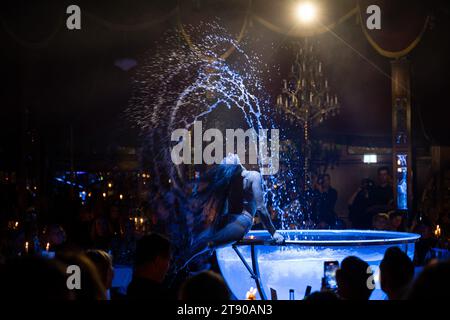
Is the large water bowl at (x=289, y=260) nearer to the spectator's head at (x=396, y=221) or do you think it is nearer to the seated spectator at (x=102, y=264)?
the seated spectator at (x=102, y=264)

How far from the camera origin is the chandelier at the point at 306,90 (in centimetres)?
904

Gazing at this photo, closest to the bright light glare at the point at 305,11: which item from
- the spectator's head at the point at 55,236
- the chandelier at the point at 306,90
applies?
the chandelier at the point at 306,90

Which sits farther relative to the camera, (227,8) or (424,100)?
(424,100)

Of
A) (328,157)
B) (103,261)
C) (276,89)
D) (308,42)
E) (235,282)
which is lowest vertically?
(235,282)

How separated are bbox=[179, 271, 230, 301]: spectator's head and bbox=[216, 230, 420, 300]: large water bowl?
7.13ft

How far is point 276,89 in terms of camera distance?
31.2 ft

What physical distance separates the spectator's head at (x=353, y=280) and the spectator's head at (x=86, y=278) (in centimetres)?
119

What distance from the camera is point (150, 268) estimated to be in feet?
10.1

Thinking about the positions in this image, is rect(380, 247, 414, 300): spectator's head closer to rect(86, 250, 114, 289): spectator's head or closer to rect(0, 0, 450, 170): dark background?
rect(86, 250, 114, 289): spectator's head

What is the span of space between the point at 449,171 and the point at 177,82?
5.26 m

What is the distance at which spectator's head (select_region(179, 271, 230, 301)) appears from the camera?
1.92 m

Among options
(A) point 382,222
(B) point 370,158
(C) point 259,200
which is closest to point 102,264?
(C) point 259,200

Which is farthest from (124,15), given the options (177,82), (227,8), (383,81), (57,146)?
(383,81)
